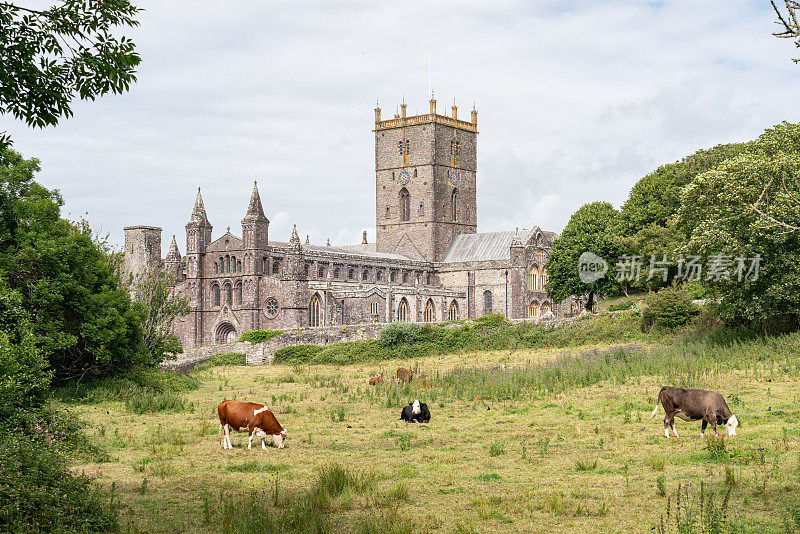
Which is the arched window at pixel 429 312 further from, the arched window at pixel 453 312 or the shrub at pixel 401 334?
the shrub at pixel 401 334

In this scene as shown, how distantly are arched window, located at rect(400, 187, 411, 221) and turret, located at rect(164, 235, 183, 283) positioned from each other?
29.6 meters

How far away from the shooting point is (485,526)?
10.9m

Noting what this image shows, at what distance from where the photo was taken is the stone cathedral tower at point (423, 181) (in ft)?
300

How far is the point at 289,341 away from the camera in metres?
51.5

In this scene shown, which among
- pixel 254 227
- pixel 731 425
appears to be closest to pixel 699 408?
pixel 731 425

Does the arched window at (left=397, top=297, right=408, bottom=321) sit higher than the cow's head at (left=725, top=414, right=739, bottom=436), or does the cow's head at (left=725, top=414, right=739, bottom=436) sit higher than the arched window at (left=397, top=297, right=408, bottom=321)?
the arched window at (left=397, top=297, right=408, bottom=321)

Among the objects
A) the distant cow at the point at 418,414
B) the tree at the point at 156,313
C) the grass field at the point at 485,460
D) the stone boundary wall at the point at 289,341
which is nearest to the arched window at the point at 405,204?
the stone boundary wall at the point at 289,341

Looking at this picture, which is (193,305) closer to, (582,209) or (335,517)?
(582,209)

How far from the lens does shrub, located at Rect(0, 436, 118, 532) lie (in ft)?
32.5

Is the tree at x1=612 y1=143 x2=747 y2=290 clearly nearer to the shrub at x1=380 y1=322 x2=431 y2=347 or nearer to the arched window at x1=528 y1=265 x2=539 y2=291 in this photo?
the arched window at x1=528 y1=265 x2=539 y2=291

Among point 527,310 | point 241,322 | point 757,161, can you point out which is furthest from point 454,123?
point 757,161

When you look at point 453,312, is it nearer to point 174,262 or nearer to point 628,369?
point 174,262

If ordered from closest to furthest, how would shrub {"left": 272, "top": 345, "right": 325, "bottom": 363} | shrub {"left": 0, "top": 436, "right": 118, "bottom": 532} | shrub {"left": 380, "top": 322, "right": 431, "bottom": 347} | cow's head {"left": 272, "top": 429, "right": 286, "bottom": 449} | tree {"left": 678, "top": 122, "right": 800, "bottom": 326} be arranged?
shrub {"left": 0, "top": 436, "right": 118, "bottom": 532} → cow's head {"left": 272, "top": 429, "right": 286, "bottom": 449} → tree {"left": 678, "top": 122, "right": 800, "bottom": 326} → shrub {"left": 380, "top": 322, "right": 431, "bottom": 347} → shrub {"left": 272, "top": 345, "right": 325, "bottom": 363}

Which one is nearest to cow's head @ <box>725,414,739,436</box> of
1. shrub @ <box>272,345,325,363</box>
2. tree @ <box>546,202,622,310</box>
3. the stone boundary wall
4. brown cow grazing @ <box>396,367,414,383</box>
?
brown cow grazing @ <box>396,367,414,383</box>
